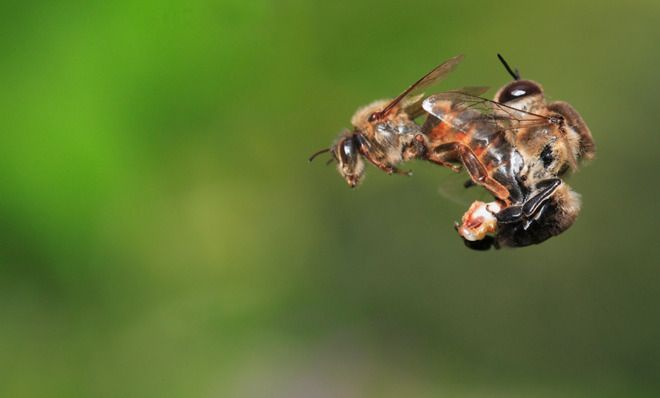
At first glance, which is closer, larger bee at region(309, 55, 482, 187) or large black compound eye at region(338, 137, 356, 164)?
larger bee at region(309, 55, 482, 187)

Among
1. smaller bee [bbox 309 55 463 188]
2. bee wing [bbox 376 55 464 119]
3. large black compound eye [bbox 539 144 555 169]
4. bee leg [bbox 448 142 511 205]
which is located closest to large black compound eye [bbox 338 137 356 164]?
smaller bee [bbox 309 55 463 188]

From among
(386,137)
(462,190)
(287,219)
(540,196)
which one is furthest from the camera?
(287,219)

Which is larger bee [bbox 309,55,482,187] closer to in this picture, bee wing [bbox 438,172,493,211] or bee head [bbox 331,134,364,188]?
bee head [bbox 331,134,364,188]

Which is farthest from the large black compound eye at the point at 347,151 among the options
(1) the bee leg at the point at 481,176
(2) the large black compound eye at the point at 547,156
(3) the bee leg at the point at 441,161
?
(2) the large black compound eye at the point at 547,156

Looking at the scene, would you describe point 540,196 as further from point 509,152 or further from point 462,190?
point 462,190

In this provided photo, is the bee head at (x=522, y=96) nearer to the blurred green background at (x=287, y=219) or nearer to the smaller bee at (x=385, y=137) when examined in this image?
the smaller bee at (x=385, y=137)

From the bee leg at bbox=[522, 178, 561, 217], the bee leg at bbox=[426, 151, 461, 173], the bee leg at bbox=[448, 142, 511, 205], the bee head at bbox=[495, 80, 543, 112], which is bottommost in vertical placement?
the bee leg at bbox=[522, 178, 561, 217]

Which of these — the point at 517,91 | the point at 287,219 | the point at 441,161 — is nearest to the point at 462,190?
the point at 441,161
